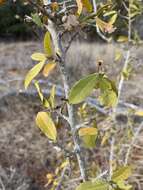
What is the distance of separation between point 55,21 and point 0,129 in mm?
3140

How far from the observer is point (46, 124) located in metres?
0.85

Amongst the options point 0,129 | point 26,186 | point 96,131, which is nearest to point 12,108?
point 0,129

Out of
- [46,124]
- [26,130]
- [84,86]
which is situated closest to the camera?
[84,86]

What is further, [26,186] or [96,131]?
[26,186]

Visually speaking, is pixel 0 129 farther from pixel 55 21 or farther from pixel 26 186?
pixel 55 21

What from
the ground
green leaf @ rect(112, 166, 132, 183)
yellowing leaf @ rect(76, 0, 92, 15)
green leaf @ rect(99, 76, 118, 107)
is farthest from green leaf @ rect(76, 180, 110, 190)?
the ground

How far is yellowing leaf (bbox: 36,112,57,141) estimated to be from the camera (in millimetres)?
845

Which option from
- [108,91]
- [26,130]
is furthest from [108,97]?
[26,130]

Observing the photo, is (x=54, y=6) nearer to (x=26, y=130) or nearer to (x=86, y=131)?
(x=86, y=131)

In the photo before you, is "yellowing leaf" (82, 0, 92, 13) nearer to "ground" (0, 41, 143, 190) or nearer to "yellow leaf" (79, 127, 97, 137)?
"yellow leaf" (79, 127, 97, 137)

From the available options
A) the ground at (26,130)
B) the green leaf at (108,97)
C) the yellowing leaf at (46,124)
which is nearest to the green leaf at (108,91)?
the green leaf at (108,97)

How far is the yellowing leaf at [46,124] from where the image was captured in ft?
2.77

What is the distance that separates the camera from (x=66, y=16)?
791 millimetres

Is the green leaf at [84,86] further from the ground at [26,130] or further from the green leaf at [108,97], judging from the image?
the ground at [26,130]
